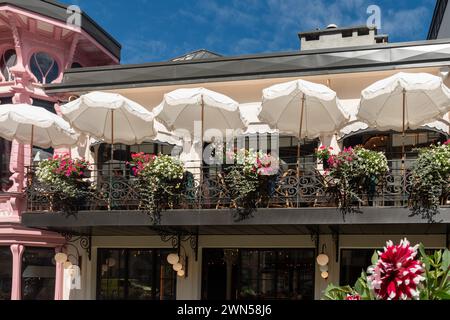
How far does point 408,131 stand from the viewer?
11914mm

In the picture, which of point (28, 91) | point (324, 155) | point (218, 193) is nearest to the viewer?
point (324, 155)

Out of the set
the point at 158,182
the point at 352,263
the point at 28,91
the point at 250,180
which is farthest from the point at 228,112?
the point at 28,91

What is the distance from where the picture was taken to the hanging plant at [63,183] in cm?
1146

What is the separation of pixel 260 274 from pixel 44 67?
769 cm

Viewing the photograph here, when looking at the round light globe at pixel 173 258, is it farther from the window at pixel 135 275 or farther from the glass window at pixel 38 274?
the glass window at pixel 38 274

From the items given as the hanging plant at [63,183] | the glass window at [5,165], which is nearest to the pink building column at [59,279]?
the glass window at [5,165]

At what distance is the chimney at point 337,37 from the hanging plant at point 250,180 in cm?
663

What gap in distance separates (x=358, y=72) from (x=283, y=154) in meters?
2.41

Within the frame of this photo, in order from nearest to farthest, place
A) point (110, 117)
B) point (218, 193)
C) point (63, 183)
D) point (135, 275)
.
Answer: point (218, 193), point (63, 183), point (110, 117), point (135, 275)

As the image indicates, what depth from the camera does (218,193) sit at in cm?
1098

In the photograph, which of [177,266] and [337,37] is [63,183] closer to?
[177,266]
